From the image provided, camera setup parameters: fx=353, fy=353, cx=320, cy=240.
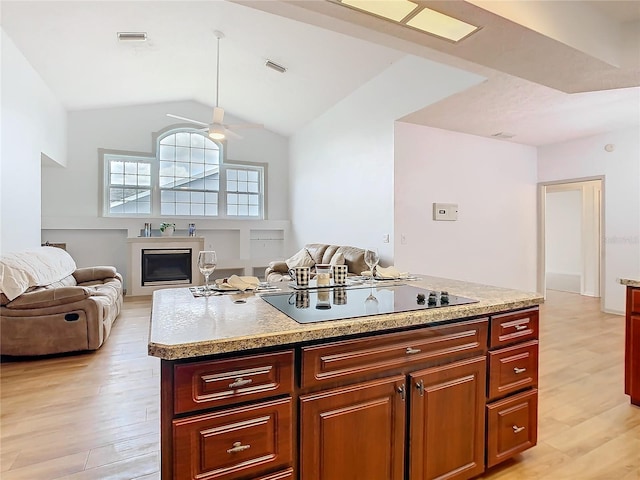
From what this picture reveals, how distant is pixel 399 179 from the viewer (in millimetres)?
4512

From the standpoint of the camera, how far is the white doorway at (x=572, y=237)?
6.27 meters

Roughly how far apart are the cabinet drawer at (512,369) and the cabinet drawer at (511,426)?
0.05 m

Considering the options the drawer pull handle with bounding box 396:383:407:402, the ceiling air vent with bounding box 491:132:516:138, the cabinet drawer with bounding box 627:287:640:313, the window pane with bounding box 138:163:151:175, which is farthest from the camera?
the window pane with bounding box 138:163:151:175

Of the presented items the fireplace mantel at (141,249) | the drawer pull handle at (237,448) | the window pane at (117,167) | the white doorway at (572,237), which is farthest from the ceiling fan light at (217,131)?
the white doorway at (572,237)

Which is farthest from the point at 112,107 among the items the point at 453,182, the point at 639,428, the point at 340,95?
the point at 639,428

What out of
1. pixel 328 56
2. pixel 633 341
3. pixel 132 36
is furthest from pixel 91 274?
pixel 633 341

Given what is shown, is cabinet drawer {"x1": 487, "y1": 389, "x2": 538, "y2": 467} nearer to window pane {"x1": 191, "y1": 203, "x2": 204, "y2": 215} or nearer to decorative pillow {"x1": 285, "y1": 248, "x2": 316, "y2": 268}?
decorative pillow {"x1": 285, "y1": 248, "x2": 316, "y2": 268}

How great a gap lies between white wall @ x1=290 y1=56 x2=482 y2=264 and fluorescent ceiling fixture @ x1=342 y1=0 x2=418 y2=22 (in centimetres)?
181

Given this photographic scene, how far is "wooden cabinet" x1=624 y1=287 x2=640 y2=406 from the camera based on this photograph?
243 cm

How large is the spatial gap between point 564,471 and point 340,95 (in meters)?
5.13

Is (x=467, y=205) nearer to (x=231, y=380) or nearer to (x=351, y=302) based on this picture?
(x=351, y=302)

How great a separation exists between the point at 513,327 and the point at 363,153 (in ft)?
12.3

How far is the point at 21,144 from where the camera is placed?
4293 mm

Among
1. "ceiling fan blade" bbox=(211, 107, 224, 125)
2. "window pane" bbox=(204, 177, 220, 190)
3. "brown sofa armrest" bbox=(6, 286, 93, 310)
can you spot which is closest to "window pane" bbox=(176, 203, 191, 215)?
"window pane" bbox=(204, 177, 220, 190)
